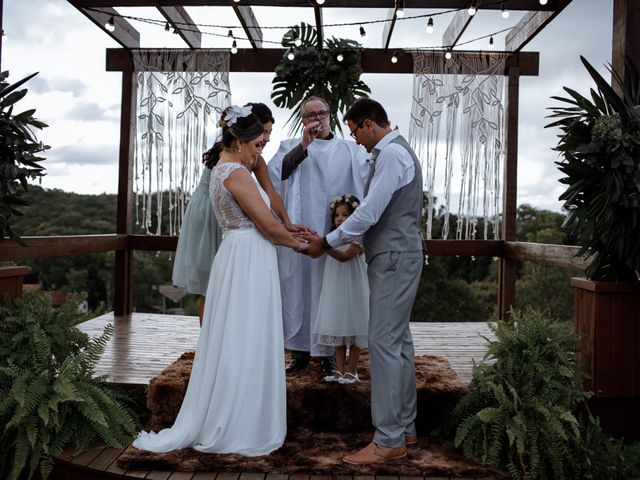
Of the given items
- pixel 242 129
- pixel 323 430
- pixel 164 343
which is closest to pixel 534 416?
pixel 323 430

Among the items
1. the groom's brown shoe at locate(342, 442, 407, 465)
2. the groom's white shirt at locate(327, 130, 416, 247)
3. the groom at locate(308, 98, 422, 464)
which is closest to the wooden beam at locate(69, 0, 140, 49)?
the groom at locate(308, 98, 422, 464)

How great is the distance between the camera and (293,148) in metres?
4.27

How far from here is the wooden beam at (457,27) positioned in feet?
18.2

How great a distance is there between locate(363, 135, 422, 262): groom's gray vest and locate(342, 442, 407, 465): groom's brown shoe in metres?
0.93

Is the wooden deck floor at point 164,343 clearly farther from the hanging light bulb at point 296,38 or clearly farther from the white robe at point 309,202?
the hanging light bulb at point 296,38

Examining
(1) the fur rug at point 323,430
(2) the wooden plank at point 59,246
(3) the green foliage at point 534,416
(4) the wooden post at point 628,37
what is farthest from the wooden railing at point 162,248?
(1) the fur rug at point 323,430

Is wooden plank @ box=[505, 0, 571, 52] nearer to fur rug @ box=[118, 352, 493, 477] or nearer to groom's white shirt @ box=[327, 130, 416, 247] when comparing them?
groom's white shirt @ box=[327, 130, 416, 247]

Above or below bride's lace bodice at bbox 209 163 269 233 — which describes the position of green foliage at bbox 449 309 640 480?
below

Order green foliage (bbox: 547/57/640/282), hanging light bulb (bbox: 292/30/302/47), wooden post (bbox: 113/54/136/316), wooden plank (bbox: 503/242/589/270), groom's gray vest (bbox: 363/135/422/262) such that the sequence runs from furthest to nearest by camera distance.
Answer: wooden post (bbox: 113/54/136/316) → hanging light bulb (bbox: 292/30/302/47) → wooden plank (bbox: 503/242/589/270) → green foliage (bbox: 547/57/640/282) → groom's gray vest (bbox: 363/135/422/262)

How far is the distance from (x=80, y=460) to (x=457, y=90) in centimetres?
458

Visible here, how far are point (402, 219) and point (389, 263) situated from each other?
0.72 ft

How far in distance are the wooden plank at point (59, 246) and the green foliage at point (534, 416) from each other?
2853mm

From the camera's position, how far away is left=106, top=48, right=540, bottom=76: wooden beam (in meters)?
6.34

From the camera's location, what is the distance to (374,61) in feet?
20.9
